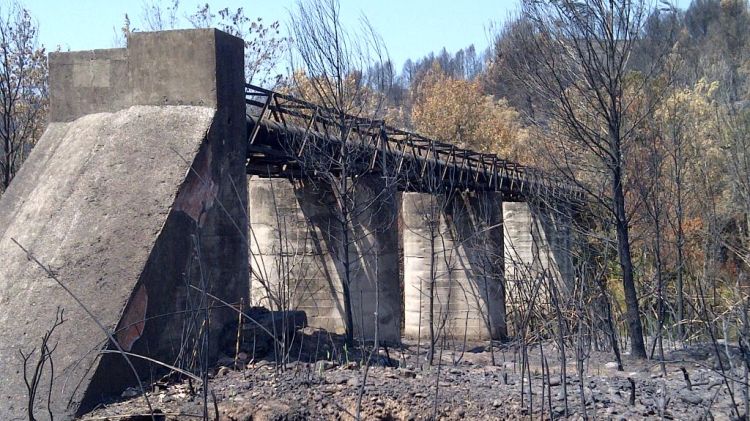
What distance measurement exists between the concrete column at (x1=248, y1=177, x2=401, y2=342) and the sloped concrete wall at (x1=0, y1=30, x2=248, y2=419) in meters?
6.37

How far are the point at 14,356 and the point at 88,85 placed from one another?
433cm

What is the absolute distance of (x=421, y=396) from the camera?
7.69m

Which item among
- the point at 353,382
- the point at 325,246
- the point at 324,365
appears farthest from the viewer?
the point at 325,246

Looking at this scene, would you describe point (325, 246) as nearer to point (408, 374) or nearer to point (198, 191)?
point (198, 191)

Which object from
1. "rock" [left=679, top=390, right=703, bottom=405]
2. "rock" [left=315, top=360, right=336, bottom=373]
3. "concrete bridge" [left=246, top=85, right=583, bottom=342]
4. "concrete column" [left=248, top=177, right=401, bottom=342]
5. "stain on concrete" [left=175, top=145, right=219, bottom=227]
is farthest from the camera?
"concrete column" [left=248, top=177, right=401, bottom=342]

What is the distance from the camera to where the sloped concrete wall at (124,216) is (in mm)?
8602

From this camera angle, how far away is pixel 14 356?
27.8 ft

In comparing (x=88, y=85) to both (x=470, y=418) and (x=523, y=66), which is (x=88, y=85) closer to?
(x=523, y=66)

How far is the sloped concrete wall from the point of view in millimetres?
8602

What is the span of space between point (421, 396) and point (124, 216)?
4.05 metres

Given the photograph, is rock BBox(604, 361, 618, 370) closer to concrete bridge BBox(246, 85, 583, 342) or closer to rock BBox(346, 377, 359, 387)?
concrete bridge BBox(246, 85, 583, 342)

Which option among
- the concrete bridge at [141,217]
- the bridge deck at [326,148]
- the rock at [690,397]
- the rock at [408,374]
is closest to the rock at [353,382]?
the rock at [408,374]

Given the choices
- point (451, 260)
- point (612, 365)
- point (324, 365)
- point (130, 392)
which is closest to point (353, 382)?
point (324, 365)

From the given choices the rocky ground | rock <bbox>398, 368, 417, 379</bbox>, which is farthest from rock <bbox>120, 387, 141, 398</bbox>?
rock <bbox>398, 368, 417, 379</bbox>
